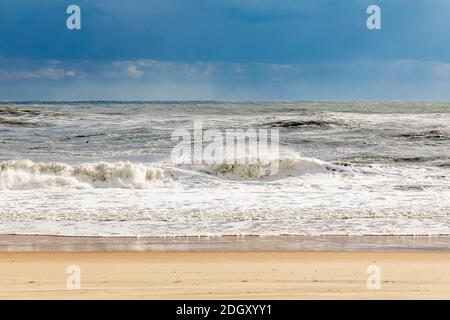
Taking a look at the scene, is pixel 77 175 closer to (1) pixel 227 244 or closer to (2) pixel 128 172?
(2) pixel 128 172

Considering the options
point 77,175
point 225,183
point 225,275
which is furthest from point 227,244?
point 77,175

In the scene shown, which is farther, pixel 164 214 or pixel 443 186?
pixel 443 186

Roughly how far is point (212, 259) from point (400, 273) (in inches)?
81.1

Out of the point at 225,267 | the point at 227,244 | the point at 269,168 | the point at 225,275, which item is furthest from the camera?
the point at 269,168

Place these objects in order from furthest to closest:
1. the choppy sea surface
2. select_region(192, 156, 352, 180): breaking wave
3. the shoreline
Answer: select_region(192, 156, 352, 180): breaking wave < the choppy sea surface < the shoreline

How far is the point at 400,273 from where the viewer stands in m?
7.13

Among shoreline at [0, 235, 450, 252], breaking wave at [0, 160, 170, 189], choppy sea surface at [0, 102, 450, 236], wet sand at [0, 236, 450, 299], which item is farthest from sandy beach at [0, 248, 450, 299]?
breaking wave at [0, 160, 170, 189]

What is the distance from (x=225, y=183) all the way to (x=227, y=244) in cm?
747

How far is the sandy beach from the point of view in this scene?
618cm

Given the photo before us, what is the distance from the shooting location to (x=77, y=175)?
1769cm

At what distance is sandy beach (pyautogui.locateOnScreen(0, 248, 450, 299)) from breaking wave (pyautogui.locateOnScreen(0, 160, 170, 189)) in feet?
27.0

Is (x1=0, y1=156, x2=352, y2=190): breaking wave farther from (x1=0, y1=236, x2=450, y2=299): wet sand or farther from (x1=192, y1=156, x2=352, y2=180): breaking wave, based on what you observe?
(x1=0, y1=236, x2=450, y2=299): wet sand
